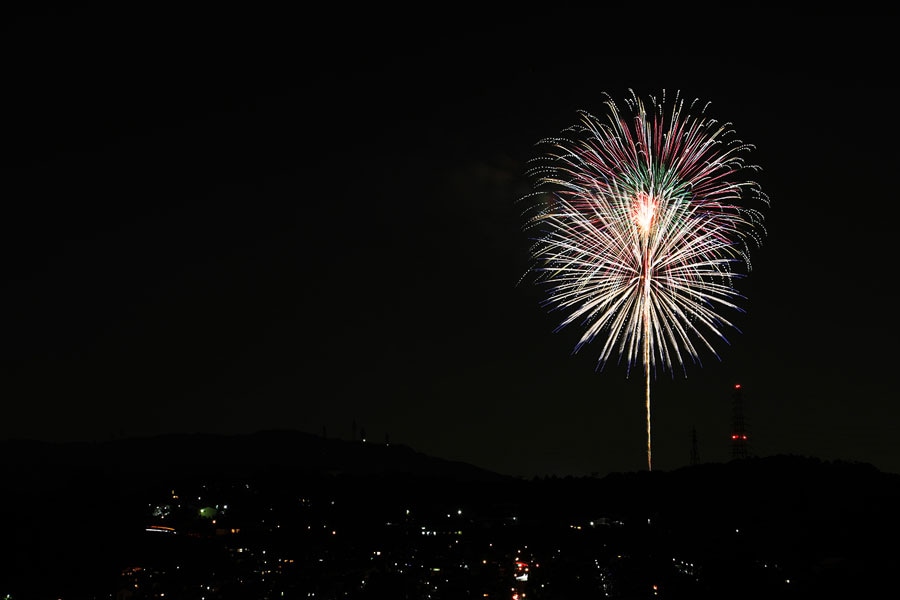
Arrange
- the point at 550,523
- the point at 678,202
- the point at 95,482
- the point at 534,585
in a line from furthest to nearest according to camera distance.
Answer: the point at 95,482 < the point at 550,523 < the point at 534,585 < the point at 678,202

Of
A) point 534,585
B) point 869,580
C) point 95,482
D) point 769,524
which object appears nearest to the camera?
point 869,580

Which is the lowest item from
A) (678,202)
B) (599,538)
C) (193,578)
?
(193,578)

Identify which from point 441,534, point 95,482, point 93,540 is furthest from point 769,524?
point 95,482

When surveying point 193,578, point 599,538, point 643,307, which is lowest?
point 193,578

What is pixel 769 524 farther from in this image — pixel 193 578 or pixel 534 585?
pixel 193 578

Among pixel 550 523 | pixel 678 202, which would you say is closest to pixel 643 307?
pixel 678 202

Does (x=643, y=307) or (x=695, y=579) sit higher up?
(x=643, y=307)

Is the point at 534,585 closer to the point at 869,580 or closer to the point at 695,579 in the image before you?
the point at 695,579

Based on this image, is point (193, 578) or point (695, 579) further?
point (193, 578)

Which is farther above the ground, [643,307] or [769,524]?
[643,307]
